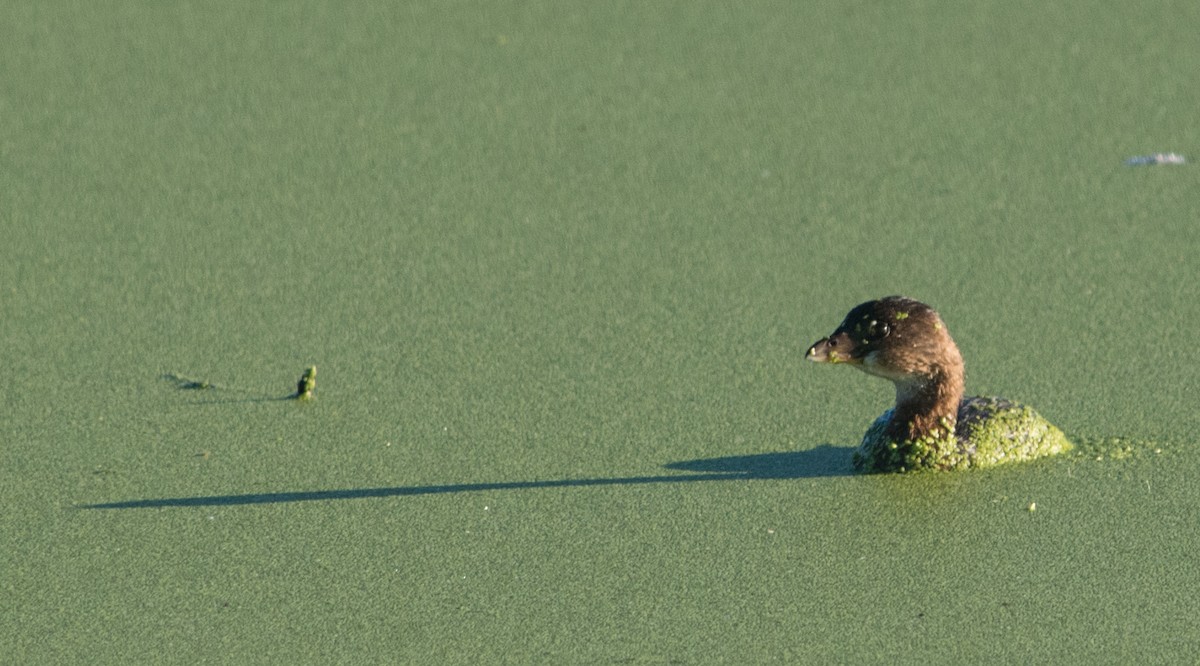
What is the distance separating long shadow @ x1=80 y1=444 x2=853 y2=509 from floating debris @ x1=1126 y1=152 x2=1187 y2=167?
6.13 feet

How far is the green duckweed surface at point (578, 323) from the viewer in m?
3.77

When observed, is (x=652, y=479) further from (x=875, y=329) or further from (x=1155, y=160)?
(x=1155, y=160)

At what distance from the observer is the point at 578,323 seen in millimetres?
4973

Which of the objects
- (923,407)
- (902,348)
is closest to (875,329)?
(902,348)

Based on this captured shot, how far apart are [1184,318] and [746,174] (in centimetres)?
135

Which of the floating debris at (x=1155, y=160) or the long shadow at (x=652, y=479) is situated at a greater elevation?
the floating debris at (x=1155, y=160)

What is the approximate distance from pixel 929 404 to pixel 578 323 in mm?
1052

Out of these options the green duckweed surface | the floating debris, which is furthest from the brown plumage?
the floating debris

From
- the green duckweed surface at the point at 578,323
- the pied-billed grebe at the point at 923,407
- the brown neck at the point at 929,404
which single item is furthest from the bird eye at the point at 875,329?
the green duckweed surface at the point at 578,323

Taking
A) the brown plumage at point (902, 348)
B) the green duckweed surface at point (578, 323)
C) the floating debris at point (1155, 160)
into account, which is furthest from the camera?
the floating debris at point (1155, 160)

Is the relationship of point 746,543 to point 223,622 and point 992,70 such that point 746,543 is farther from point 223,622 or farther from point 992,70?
point 992,70

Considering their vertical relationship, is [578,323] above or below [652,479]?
above

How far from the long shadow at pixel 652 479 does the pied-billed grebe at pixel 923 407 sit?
0.26ft

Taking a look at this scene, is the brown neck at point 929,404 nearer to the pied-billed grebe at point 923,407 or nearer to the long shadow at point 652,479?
the pied-billed grebe at point 923,407
